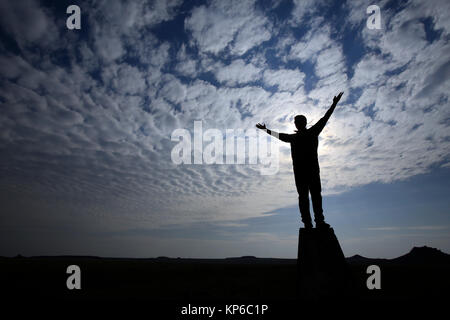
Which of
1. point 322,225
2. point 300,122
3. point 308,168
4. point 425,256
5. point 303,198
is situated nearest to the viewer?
point 322,225

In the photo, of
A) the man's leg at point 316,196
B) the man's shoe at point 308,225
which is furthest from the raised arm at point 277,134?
the man's shoe at point 308,225

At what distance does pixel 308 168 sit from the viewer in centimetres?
526

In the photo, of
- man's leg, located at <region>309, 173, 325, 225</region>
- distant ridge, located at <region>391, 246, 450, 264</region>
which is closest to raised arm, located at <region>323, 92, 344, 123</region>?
man's leg, located at <region>309, 173, 325, 225</region>

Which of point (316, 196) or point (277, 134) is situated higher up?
point (277, 134)

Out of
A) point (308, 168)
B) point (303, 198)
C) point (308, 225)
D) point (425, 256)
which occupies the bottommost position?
point (425, 256)

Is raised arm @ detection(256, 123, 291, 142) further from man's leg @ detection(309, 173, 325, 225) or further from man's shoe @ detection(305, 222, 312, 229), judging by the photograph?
man's shoe @ detection(305, 222, 312, 229)

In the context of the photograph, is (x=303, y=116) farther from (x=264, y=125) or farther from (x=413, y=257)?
(x=413, y=257)

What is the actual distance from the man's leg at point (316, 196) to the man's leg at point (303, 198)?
0.13m

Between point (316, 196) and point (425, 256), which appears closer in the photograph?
point (316, 196)

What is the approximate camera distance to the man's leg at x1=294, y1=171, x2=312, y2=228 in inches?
211

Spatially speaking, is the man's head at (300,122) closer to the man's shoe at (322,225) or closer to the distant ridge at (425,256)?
the man's shoe at (322,225)

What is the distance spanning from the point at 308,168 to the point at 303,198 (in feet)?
2.31

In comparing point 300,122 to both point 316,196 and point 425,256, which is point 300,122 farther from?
point 425,256

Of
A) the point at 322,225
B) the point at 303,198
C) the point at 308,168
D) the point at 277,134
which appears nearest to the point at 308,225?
the point at 322,225
